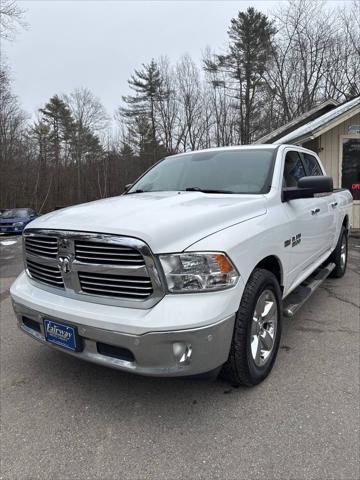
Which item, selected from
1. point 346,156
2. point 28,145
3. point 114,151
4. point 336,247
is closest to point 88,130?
point 114,151

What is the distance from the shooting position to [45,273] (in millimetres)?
2768

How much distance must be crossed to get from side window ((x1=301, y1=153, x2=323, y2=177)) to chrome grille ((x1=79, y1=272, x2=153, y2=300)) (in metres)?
3.08

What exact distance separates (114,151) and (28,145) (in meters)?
7.73

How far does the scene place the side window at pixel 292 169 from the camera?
3.72 meters

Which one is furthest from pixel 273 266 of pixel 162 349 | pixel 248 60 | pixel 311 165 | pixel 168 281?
pixel 248 60

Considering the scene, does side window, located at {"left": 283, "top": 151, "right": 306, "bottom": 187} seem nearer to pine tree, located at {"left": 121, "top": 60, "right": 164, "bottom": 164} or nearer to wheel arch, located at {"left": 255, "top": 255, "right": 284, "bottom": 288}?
wheel arch, located at {"left": 255, "top": 255, "right": 284, "bottom": 288}

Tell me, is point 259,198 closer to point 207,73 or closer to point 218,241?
point 218,241

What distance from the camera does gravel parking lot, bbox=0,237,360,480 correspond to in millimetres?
2090

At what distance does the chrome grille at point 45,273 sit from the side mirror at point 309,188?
203cm

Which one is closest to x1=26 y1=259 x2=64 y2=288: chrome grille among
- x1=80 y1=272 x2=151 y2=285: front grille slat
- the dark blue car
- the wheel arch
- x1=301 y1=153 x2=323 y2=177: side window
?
x1=80 y1=272 x2=151 y2=285: front grille slat

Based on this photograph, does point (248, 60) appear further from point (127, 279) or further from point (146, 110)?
point (127, 279)

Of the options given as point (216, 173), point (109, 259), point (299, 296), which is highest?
point (216, 173)

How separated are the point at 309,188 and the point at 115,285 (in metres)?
1.92

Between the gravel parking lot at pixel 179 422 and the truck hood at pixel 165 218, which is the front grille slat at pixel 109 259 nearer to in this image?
the truck hood at pixel 165 218
